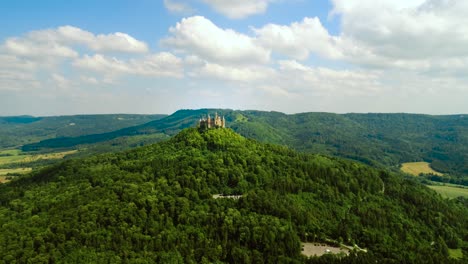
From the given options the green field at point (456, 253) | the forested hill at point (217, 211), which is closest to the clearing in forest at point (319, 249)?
the forested hill at point (217, 211)

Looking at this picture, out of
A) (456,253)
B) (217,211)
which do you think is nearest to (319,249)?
(217,211)

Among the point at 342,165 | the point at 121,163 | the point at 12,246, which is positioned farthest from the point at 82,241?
the point at 342,165

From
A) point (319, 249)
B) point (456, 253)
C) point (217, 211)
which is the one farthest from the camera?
point (456, 253)

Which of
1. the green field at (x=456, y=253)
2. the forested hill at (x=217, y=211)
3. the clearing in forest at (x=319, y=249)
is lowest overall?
the green field at (x=456, y=253)

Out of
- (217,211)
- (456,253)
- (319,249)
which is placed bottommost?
(456,253)

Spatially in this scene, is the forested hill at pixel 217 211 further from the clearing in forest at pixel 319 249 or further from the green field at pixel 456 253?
the clearing in forest at pixel 319 249

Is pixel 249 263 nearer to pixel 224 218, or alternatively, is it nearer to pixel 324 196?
pixel 224 218

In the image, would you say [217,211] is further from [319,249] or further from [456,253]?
[456,253]

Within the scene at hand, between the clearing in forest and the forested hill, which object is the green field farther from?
the clearing in forest
